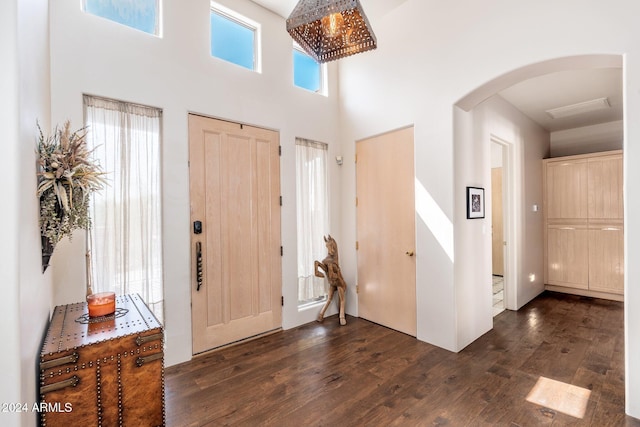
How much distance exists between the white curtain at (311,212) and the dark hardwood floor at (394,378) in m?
0.55

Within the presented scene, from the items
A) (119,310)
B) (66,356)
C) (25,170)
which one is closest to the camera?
(25,170)

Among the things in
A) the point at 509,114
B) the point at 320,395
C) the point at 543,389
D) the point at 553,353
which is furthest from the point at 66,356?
the point at 509,114

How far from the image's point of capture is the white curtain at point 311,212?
3.88 metres

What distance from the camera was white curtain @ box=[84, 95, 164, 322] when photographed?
8.21ft

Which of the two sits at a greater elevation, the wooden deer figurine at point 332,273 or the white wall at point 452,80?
the white wall at point 452,80

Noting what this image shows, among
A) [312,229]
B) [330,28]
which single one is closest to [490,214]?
[312,229]

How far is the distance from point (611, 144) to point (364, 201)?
4.76 m

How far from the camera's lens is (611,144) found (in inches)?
207

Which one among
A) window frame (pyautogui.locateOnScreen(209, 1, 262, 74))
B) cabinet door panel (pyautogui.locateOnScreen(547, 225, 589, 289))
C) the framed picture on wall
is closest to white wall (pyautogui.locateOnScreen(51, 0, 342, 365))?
window frame (pyautogui.locateOnScreen(209, 1, 262, 74))

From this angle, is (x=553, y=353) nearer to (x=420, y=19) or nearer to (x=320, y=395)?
(x=320, y=395)

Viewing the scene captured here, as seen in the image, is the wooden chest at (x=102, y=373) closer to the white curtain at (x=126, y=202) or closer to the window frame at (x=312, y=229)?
the white curtain at (x=126, y=202)

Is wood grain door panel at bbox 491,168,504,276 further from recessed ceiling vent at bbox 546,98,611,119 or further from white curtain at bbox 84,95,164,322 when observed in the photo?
white curtain at bbox 84,95,164,322

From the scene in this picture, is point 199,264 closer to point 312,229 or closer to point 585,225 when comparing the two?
point 312,229

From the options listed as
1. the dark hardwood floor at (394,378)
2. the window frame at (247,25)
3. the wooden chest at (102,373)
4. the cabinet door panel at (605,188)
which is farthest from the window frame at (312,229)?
the cabinet door panel at (605,188)
